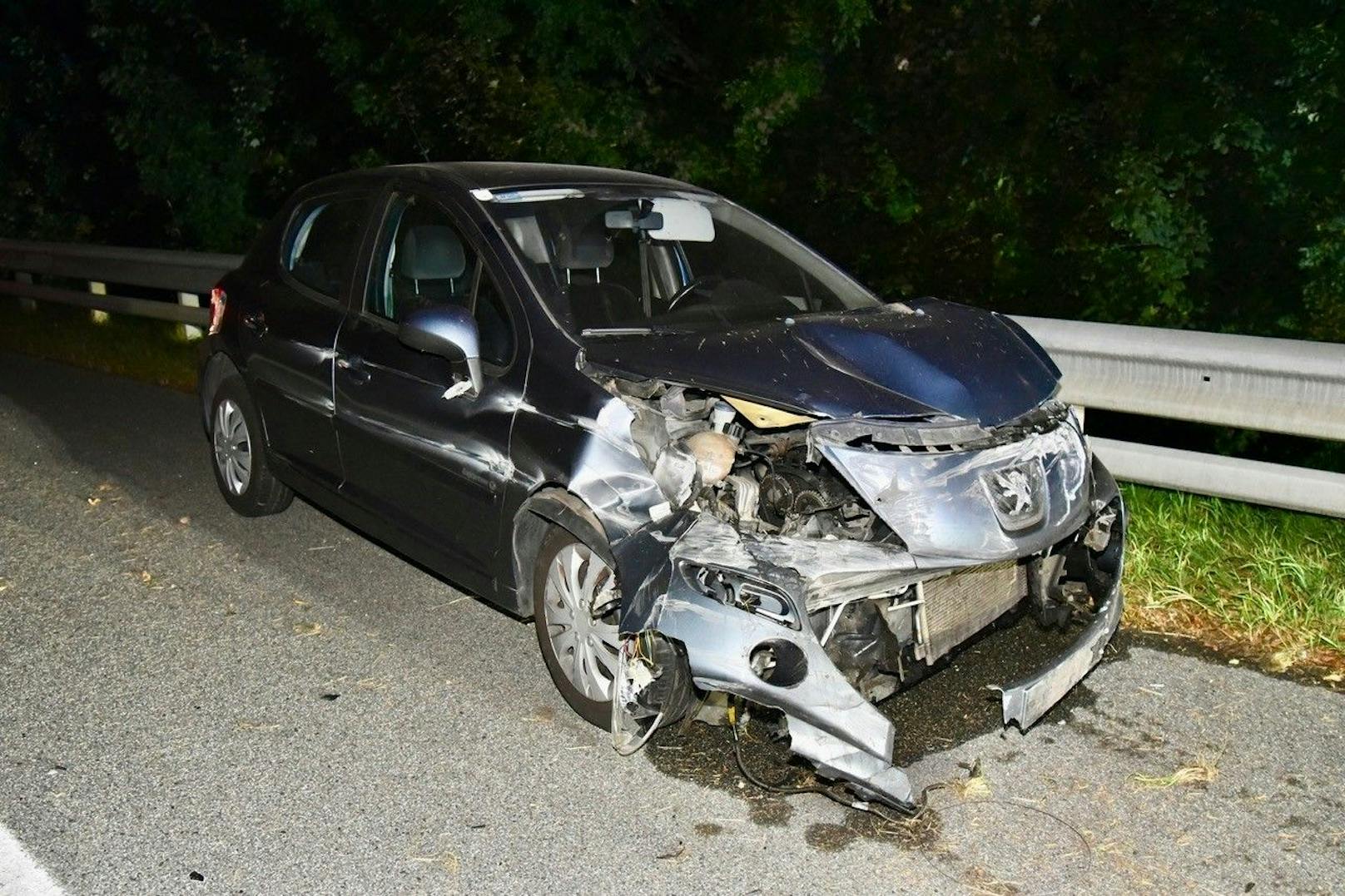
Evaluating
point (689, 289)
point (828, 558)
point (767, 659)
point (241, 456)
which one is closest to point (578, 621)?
point (767, 659)

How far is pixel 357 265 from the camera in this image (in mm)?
5836

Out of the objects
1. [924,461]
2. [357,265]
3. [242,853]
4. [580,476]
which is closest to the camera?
[242,853]

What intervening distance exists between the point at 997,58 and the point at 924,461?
28.7ft

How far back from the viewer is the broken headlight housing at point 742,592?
4043 mm

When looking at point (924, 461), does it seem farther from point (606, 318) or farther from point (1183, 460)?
point (1183, 460)

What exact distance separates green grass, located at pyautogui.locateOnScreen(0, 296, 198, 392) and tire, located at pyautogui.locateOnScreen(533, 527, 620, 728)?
664 centimetres

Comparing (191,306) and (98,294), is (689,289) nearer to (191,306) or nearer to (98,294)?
(191,306)

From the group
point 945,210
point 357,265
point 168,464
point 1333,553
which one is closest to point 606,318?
point 357,265

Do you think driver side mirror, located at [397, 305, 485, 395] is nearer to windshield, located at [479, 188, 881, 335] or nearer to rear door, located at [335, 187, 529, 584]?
rear door, located at [335, 187, 529, 584]

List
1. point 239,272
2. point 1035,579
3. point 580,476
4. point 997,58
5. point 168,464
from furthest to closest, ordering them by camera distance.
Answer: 1. point 997,58
2. point 168,464
3. point 239,272
4. point 1035,579
5. point 580,476

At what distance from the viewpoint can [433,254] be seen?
214 inches

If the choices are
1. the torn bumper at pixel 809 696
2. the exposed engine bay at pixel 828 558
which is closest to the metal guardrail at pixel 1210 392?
the exposed engine bay at pixel 828 558

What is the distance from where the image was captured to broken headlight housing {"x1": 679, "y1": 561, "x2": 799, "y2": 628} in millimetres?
4043

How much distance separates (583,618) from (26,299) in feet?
40.6
